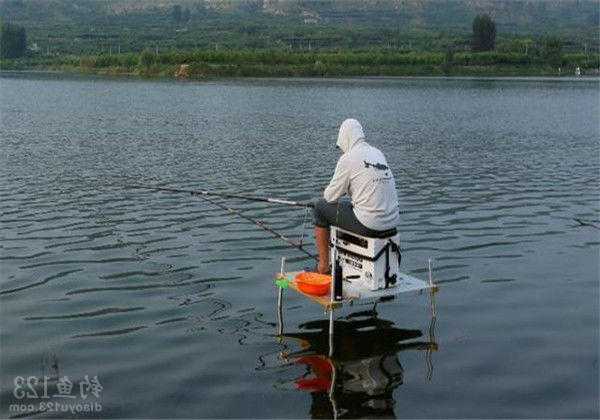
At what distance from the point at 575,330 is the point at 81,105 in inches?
1946

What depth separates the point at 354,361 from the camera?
32.9ft

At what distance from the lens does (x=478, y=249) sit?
15.7 meters

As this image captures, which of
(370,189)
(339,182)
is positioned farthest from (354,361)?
(339,182)

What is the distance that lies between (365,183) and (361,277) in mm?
1285

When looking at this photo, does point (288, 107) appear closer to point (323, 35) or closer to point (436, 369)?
Result: point (436, 369)

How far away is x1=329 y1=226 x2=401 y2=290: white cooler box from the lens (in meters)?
10.7

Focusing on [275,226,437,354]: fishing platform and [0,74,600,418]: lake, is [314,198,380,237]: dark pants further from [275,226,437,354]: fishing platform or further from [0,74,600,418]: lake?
[0,74,600,418]: lake

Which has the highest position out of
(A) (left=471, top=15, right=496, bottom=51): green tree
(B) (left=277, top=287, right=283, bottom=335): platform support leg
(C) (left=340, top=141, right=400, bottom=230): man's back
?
(A) (left=471, top=15, right=496, bottom=51): green tree

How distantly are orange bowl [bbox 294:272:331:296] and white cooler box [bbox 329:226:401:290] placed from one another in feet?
0.98

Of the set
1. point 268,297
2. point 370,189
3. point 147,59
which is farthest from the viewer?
point 147,59

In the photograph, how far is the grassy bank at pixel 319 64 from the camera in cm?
12338

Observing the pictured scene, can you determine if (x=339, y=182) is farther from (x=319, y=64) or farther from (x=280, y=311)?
(x=319, y=64)

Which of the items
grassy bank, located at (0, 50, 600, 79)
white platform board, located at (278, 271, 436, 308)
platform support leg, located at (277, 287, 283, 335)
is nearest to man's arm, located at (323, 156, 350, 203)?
white platform board, located at (278, 271, 436, 308)

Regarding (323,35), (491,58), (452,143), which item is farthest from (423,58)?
(452,143)
